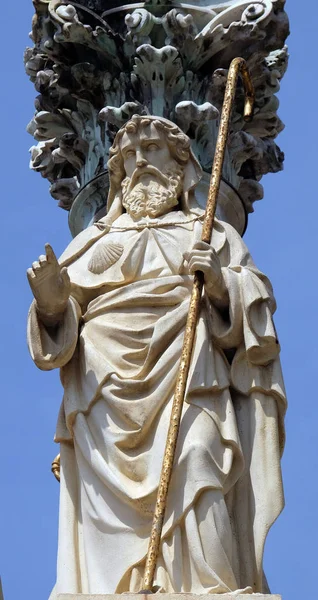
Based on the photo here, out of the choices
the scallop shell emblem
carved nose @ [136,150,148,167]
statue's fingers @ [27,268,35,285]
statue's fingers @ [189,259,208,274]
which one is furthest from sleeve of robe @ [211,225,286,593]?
statue's fingers @ [27,268,35,285]

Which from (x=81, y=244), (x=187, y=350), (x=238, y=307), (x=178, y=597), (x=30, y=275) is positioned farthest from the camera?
(x=81, y=244)

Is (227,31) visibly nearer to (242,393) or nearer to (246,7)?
(246,7)

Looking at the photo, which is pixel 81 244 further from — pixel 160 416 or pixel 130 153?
pixel 160 416

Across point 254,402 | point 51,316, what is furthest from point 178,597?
point 51,316

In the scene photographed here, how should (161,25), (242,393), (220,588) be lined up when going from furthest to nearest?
(161,25) < (242,393) < (220,588)

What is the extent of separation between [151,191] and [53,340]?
1.28 m

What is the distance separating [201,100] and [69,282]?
302 centimetres

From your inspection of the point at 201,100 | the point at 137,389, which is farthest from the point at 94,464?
the point at 201,100

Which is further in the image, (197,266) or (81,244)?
(81,244)

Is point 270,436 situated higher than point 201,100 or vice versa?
point 201,100

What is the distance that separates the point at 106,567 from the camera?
15703 mm

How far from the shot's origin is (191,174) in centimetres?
1744

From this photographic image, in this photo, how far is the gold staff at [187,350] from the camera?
15266 millimetres

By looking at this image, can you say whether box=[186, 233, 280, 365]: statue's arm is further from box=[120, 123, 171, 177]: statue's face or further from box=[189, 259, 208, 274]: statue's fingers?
box=[120, 123, 171, 177]: statue's face
